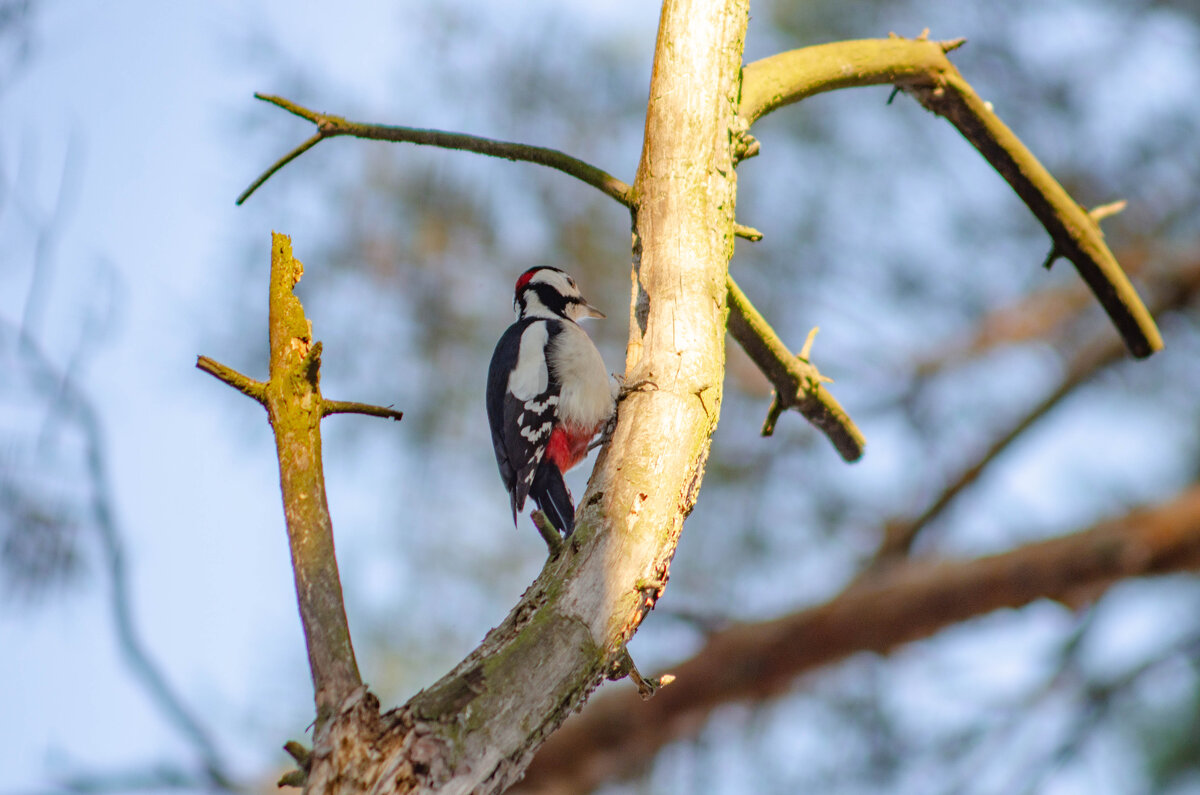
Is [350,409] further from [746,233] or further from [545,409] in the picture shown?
[545,409]

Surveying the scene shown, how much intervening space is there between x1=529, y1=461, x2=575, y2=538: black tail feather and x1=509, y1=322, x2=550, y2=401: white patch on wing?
144 millimetres

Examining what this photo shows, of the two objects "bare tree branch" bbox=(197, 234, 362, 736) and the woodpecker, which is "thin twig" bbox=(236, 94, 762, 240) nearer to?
"bare tree branch" bbox=(197, 234, 362, 736)

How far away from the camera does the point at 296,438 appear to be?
0.86 m

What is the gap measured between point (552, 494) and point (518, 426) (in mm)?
142

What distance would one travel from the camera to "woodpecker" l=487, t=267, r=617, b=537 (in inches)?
71.3

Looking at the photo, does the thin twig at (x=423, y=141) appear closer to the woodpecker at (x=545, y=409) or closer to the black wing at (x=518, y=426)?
the woodpecker at (x=545, y=409)

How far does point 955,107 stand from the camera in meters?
1.65

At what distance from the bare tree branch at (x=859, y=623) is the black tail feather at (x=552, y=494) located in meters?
1.04

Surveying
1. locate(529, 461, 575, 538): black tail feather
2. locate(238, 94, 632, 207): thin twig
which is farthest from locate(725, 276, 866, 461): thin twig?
locate(529, 461, 575, 538): black tail feather

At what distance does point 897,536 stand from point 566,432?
67.6 inches

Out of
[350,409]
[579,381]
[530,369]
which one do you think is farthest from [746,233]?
[530,369]

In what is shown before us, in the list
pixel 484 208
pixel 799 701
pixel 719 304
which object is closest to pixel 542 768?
pixel 799 701

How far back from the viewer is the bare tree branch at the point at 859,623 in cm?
258

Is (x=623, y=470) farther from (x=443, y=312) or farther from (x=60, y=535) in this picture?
(x=443, y=312)
